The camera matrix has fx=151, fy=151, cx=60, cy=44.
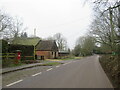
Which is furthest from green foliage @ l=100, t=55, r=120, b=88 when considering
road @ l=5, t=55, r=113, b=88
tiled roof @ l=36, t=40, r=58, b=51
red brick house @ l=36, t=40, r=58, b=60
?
tiled roof @ l=36, t=40, r=58, b=51

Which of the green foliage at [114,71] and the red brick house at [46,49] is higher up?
the red brick house at [46,49]

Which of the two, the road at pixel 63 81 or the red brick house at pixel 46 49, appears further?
the red brick house at pixel 46 49

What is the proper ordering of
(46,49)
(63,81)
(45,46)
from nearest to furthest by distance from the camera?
1. (63,81)
2. (46,49)
3. (45,46)

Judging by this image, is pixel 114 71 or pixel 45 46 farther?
pixel 45 46

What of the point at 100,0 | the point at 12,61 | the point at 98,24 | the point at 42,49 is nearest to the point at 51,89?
the point at 100,0

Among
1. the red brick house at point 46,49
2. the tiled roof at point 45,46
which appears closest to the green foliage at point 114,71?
the red brick house at point 46,49

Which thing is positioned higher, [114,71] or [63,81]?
[114,71]

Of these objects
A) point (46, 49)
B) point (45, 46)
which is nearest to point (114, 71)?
point (46, 49)

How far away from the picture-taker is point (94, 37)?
41031mm

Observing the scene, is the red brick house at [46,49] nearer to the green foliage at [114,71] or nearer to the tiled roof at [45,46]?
the tiled roof at [45,46]

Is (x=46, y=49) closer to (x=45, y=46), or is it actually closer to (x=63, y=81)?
(x=45, y=46)

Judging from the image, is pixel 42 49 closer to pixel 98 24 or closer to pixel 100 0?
pixel 98 24

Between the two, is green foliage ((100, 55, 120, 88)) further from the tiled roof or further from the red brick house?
the tiled roof

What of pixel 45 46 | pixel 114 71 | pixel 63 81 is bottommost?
pixel 63 81
